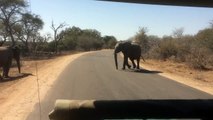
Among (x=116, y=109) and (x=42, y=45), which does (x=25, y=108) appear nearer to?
(x=116, y=109)

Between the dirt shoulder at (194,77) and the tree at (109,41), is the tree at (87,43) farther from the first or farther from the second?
the dirt shoulder at (194,77)

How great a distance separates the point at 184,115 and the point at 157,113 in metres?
0.25

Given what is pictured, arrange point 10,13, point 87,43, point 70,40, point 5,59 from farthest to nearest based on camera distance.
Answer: point 87,43 → point 70,40 → point 10,13 → point 5,59

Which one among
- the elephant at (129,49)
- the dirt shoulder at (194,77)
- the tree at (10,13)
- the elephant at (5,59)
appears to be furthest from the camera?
the tree at (10,13)

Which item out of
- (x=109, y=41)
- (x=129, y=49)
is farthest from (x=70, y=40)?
(x=129, y=49)

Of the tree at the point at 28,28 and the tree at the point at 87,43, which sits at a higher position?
the tree at the point at 28,28

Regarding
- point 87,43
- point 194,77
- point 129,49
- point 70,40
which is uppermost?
point 129,49

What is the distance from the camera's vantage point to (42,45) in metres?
75.3

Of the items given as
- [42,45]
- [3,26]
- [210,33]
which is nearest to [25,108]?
[210,33]

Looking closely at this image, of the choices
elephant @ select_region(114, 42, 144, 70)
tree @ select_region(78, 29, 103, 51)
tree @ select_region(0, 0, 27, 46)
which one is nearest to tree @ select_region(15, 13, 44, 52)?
tree @ select_region(0, 0, 27, 46)

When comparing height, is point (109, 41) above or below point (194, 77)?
below

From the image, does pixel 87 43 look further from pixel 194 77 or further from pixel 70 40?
pixel 194 77

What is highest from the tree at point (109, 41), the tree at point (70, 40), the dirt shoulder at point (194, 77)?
the dirt shoulder at point (194, 77)

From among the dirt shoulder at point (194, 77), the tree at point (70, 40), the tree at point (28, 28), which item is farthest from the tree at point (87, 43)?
the dirt shoulder at point (194, 77)
